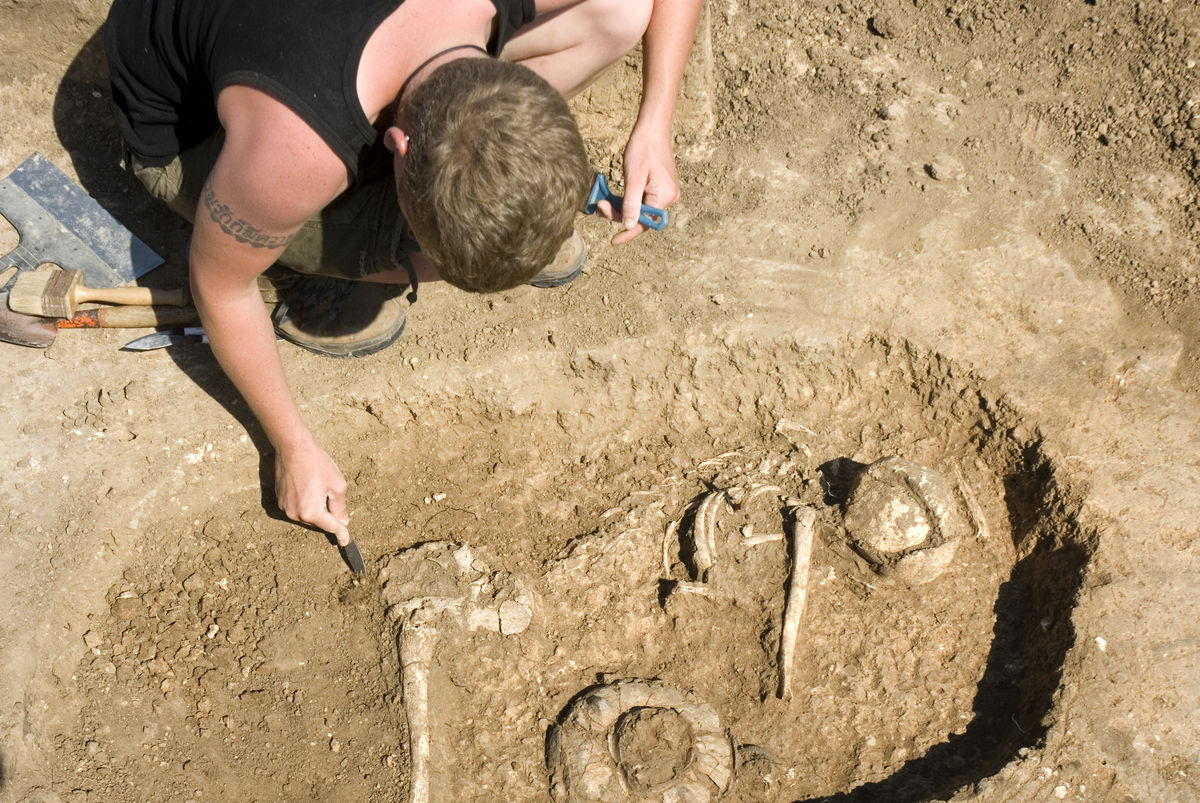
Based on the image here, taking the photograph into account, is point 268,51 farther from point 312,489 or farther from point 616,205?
point 312,489

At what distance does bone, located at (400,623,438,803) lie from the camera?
2.51 meters

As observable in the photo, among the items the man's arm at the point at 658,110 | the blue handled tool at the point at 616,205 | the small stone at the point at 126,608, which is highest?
the man's arm at the point at 658,110

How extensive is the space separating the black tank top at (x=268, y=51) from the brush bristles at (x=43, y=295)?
91 cm

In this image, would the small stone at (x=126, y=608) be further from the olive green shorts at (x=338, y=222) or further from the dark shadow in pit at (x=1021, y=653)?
the dark shadow in pit at (x=1021, y=653)

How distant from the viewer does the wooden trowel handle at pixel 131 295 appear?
3107 millimetres

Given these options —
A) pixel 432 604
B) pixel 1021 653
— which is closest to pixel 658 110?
pixel 432 604

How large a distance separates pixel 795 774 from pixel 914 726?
0.41 m

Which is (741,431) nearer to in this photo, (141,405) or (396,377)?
(396,377)

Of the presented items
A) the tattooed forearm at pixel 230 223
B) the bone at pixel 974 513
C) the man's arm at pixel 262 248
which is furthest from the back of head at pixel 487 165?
the bone at pixel 974 513

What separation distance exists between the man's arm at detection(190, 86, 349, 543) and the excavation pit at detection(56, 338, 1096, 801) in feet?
1.13

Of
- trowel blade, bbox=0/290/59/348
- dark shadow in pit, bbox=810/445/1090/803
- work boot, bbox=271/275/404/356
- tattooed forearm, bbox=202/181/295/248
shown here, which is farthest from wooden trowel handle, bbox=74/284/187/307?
dark shadow in pit, bbox=810/445/1090/803

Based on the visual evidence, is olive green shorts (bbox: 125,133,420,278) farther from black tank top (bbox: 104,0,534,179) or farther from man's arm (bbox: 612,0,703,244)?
man's arm (bbox: 612,0,703,244)

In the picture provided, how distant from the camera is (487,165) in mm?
1776

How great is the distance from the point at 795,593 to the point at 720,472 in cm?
54
